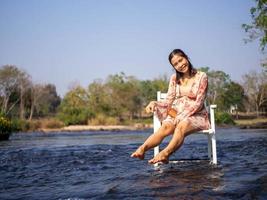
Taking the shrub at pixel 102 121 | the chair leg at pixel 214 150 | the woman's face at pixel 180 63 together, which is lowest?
the chair leg at pixel 214 150

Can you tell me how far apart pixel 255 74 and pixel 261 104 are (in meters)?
7.02

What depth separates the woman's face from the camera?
156 inches

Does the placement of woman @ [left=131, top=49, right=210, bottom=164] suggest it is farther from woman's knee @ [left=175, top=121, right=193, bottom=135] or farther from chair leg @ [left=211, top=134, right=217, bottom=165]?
chair leg @ [left=211, top=134, right=217, bottom=165]

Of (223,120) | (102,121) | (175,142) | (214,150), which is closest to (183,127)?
(175,142)

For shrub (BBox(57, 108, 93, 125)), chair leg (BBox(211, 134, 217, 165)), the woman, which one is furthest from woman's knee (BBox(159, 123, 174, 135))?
shrub (BBox(57, 108, 93, 125))

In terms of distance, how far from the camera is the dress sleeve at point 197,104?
3848 mm

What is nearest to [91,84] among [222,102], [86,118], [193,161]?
[86,118]

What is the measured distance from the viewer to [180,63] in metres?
3.99

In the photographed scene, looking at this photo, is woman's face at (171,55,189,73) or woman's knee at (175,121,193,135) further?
woman's face at (171,55,189,73)

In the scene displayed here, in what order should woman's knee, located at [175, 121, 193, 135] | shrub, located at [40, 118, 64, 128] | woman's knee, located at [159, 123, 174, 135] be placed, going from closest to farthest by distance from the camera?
1. woman's knee, located at [175, 121, 193, 135]
2. woman's knee, located at [159, 123, 174, 135]
3. shrub, located at [40, 118, 64, 128]

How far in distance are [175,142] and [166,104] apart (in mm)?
711

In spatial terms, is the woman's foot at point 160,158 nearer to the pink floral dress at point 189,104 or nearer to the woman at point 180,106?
the woman at point 180,106

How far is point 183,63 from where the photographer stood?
157 inches

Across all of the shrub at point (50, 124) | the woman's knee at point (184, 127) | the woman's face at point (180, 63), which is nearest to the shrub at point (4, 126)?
the woman's face at point (180, 63)
